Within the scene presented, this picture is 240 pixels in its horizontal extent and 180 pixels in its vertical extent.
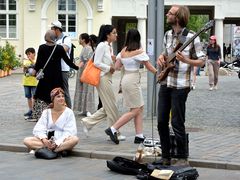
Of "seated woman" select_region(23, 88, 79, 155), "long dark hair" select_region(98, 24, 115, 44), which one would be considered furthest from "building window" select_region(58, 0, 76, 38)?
"seated woman" select_region(23, 88, 79, 155)

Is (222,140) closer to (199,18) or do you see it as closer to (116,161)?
(116,161)

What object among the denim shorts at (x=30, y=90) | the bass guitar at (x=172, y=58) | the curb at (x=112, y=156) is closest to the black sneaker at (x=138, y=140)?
the curb at (x=112, y=156)

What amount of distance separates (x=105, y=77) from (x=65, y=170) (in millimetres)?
2587

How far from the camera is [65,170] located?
847cm

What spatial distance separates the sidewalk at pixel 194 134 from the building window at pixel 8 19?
23.0 m

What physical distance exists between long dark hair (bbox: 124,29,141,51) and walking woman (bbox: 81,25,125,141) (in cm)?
62

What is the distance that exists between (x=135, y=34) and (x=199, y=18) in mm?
69668

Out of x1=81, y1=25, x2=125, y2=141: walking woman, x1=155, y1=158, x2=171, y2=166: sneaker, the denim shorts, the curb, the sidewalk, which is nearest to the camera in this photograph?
x1=155, y1=158, x2=171, y2=166: sneaker

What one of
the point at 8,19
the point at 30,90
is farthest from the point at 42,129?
the point at 8,19

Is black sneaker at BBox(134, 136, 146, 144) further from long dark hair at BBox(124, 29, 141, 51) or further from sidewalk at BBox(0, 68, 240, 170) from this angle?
long dark hair at BBox(124, 29, 141, 51)

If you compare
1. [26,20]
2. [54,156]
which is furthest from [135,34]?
[26,20]

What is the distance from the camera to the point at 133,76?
10.2m

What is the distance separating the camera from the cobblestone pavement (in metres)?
8.02

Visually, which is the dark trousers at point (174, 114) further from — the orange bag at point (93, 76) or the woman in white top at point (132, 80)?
the orange bag at point (93, 76)
